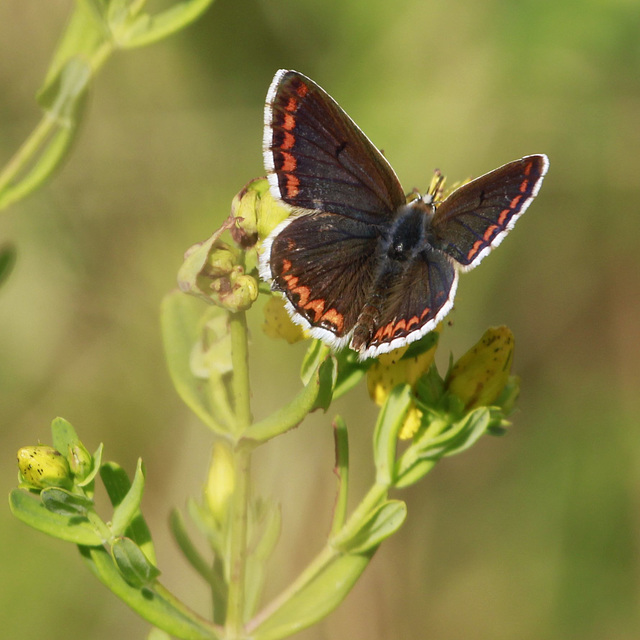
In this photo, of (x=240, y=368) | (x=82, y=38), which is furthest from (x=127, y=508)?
(x=82, y=38)

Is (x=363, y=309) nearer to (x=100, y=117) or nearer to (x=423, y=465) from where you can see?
(x=423, y=465)

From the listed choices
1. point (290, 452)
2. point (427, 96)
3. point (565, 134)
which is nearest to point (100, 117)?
point (427, 96)

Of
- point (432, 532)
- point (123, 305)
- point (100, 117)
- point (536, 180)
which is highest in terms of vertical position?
point (100, 117)

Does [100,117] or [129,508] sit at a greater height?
[100,117]

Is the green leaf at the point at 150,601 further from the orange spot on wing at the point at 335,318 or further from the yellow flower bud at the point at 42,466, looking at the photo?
the orange spot on wing at the point at 335,318

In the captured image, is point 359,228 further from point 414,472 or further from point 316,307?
point 414,472

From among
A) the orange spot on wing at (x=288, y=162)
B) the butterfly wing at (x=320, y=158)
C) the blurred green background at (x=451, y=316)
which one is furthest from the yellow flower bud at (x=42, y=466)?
the blurred green background at (x=451, y=316)

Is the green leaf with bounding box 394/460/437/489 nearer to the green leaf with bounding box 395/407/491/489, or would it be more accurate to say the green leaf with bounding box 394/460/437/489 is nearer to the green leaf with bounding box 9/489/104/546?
the green leaf with bounding box 395/407/491/489
